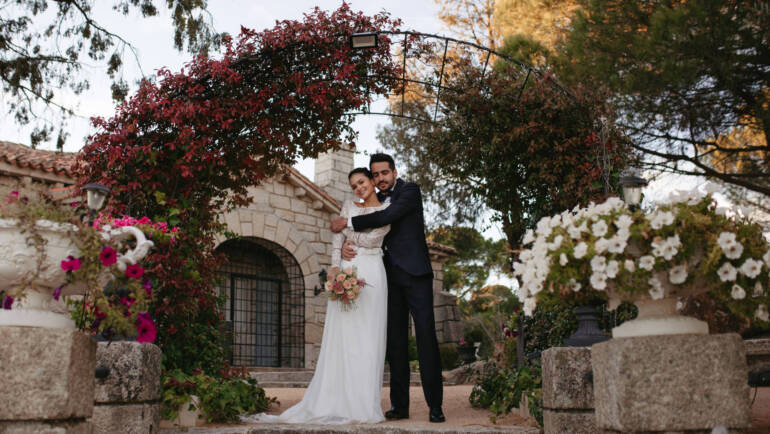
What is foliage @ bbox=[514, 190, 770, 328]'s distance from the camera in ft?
8.15

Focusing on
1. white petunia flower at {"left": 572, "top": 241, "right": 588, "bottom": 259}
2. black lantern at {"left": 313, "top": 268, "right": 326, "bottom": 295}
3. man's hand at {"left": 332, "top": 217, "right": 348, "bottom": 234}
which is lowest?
white petunia flower at {"left": 572, "top": 241, "right": 588, "bottom": 259}

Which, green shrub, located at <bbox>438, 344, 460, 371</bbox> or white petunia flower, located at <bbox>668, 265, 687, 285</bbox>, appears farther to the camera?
green shrub, located at <bbox>438, 344, 460, 371</bbox>

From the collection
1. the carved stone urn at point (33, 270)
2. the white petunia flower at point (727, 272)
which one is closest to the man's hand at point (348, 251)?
the carved stone urn at point (33, 270)

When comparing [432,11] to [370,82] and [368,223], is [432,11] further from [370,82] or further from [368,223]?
[368,223]

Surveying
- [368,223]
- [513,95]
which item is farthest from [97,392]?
[513,95]

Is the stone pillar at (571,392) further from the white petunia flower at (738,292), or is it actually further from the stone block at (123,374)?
the stone block at (123,374)

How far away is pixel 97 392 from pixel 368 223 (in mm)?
2157

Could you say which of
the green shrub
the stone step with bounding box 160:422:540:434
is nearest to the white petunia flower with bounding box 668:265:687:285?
the stone step with bounding box 160:422:540:434

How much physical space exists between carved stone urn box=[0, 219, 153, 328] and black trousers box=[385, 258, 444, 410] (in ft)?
8.02

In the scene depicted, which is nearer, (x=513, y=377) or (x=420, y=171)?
(x=513, y=377)

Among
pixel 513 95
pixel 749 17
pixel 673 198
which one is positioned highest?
pixel 749 17

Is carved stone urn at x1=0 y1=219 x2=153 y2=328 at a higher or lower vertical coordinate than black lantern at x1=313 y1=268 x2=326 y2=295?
lower

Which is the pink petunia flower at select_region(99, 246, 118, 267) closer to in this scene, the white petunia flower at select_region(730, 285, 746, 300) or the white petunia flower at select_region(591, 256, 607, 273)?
Answer: the white petunia flower at select_region(591, 256, 607, 273)

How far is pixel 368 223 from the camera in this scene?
15.5 ft
